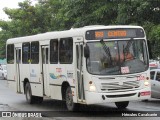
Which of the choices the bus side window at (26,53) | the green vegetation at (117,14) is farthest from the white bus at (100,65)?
the green vegetation at (117,14)

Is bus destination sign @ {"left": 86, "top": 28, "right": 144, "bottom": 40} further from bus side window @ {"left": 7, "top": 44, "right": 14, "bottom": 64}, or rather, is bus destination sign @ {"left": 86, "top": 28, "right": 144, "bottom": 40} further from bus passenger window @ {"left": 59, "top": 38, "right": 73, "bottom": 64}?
bus side window @ {"left": 7, "top": 44, "right": 14, "bottom": 64}

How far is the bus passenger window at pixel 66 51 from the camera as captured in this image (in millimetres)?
14453

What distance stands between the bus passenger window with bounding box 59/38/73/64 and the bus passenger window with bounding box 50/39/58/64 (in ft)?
1.24

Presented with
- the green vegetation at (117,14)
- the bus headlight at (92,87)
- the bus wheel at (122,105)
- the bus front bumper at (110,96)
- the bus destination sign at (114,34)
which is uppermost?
the green vegetation at (117,14)

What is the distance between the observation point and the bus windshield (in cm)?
1325

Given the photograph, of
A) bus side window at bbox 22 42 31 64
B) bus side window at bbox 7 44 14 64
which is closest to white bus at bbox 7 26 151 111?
bus side window at bbox 22 42 31 64

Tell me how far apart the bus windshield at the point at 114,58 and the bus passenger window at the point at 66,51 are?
1.21 metres

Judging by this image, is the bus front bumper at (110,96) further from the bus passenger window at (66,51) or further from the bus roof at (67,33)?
the bus roof at (67,33)

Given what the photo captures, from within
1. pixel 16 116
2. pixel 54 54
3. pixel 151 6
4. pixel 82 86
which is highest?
pixel 151 6

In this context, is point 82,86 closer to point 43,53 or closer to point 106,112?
point 106,112

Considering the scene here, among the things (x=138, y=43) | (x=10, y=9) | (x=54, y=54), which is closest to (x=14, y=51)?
(x=54, y=54)

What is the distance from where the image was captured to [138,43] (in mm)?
13930

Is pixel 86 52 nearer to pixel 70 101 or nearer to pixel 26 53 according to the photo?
pixel 70 101

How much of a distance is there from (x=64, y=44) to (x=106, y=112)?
2.70m
